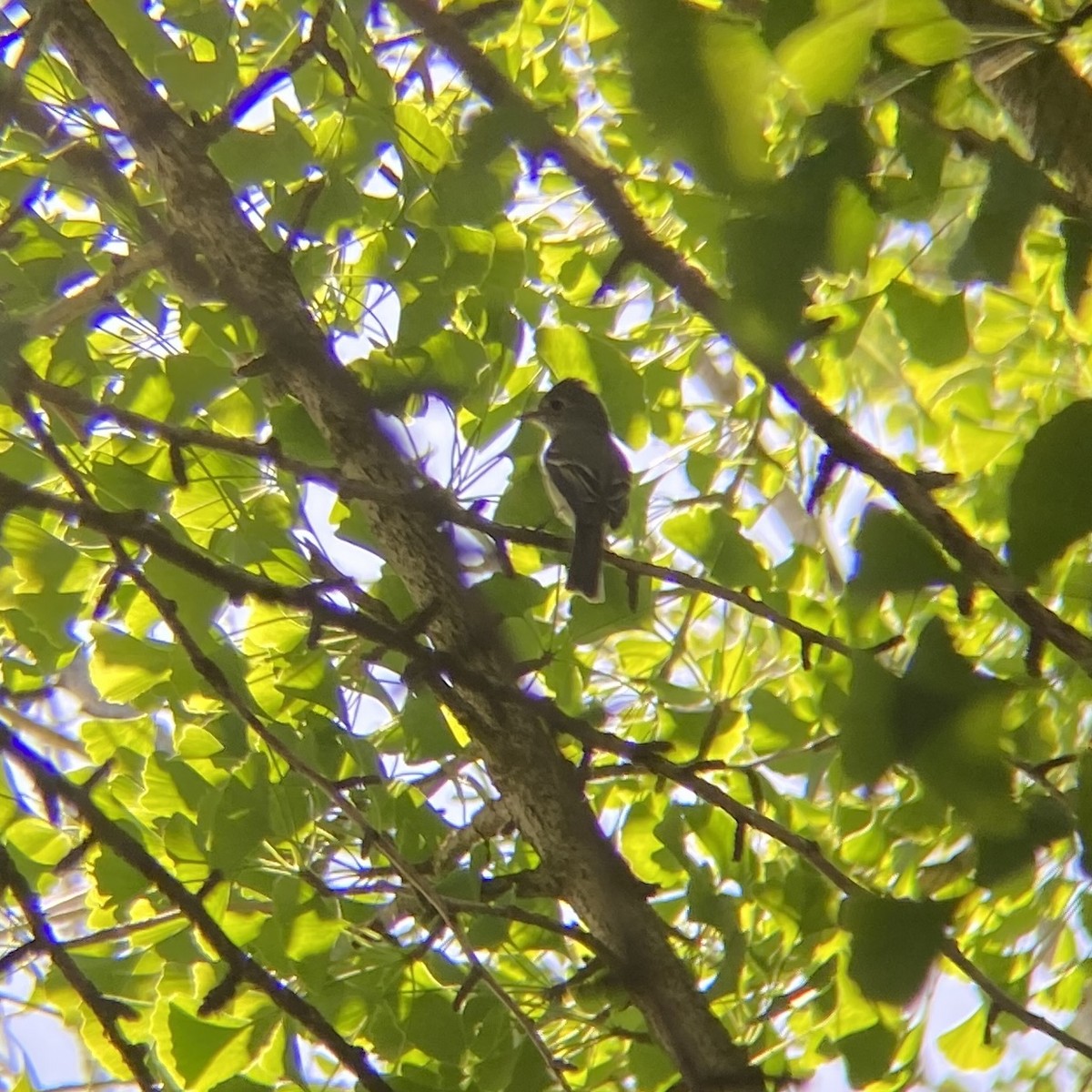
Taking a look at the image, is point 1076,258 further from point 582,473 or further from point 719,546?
point 582,473

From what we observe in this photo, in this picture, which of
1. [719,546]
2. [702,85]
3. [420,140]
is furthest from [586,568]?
[702,85]

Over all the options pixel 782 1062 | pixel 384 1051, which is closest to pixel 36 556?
pixel 384 1051

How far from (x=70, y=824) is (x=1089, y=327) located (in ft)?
4.41

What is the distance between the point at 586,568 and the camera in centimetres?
141

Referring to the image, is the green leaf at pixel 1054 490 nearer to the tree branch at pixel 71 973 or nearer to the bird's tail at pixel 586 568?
the tree branch at pixel 71 973

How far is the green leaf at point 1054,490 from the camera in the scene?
455 mm

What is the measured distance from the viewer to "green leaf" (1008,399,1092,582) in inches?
17.9

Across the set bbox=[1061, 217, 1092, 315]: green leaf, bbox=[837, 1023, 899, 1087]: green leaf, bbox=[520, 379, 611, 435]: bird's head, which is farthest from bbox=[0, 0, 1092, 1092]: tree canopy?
bbox=[520, 379, 611, 435]: bird's head

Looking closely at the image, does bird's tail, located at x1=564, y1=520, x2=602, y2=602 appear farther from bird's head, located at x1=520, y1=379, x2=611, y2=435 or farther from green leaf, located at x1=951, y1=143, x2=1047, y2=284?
green leaf, located at x1=951, y1=143, x2=1047, y2=284

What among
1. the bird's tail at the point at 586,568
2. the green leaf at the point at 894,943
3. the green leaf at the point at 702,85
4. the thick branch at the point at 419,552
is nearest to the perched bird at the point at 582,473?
the bird's tail at the point at 586,568

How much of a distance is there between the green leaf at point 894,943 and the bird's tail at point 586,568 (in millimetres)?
773

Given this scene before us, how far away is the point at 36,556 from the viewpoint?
1274mm

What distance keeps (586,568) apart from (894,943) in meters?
0.89

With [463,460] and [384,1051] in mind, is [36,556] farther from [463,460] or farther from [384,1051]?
[384,1051]
